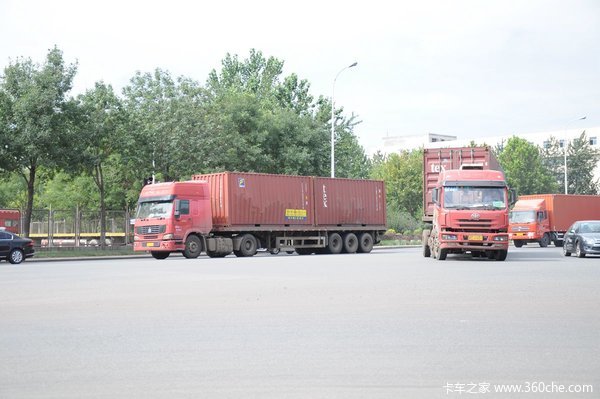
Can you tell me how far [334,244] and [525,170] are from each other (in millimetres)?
47088

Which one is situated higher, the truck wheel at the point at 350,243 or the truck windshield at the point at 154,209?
the truck windshield at the point at 154,209

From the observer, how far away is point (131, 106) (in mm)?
47375

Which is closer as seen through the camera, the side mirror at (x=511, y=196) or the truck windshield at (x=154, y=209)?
the side mirror at (x=511, y=196)

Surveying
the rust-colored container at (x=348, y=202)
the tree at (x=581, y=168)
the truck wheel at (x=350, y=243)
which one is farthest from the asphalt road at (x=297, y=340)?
the tree at (x=581, y=168)

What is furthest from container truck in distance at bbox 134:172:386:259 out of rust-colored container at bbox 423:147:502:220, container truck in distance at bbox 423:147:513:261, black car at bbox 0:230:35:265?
container truck in distance at bbox 423:147:513:261

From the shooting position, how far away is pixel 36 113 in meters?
36.0

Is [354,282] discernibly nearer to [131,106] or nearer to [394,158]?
[131,106]

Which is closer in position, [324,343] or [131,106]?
[324,343]

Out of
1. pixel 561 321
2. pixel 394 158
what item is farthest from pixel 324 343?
pixel 394 158

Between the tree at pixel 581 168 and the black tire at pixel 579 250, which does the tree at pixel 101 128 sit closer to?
the black tire at pixel 579 250

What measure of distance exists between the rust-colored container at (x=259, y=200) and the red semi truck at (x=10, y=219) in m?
11.8

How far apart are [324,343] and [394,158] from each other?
84.6 metres

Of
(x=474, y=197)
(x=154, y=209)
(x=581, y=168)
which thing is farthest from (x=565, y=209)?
(x=581, y=168)

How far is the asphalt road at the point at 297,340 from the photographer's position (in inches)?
257
